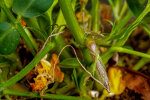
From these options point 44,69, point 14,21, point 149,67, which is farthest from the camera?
point 149,67

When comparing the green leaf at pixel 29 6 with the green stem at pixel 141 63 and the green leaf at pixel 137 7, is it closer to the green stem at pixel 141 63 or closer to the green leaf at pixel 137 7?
the green leaf at pixel 137 7

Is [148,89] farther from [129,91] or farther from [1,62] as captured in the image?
[1,62]

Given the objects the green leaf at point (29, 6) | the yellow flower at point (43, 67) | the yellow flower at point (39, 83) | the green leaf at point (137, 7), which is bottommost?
the yellow flower at point (39, 83)

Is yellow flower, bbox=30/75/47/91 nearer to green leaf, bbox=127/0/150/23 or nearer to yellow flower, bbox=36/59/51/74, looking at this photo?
yellow flower, bbox=36/59/51/74

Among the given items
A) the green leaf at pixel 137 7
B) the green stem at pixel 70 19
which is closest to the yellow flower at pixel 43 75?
the green stem at pixel 70 19

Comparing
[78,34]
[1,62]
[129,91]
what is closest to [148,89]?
[129,91]

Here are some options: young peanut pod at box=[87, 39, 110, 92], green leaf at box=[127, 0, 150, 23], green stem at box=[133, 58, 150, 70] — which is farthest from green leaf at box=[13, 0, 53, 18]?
green stem at box=[133, 58, 150, 70]
